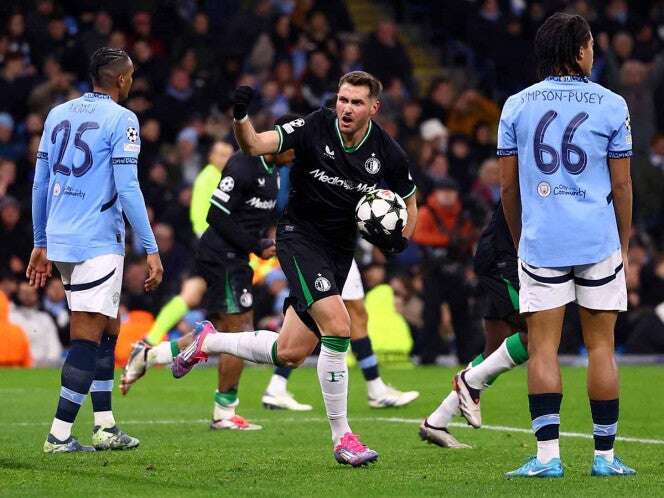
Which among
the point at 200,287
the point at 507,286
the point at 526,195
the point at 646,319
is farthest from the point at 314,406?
the point at 646,319

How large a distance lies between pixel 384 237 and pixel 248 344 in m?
1.11

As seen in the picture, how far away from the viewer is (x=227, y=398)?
11055 millimetres

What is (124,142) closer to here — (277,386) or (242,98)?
(242,98)

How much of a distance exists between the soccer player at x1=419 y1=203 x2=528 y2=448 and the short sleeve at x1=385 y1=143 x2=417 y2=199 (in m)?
0.84

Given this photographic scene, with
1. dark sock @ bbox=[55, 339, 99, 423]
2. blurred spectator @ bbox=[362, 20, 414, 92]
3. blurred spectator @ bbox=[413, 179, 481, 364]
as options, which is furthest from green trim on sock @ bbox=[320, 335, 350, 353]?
blurred spectator @ bbox=[362, 20, 414, 92]

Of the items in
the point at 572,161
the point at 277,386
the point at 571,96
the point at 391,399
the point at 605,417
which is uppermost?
the point at 571,96

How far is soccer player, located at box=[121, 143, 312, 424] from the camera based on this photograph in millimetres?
11117

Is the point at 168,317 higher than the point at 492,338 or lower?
lower

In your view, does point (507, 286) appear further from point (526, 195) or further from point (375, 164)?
point (526, 195)

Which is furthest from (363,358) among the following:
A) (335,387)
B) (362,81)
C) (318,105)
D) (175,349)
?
(318,105)

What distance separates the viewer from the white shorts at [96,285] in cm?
902

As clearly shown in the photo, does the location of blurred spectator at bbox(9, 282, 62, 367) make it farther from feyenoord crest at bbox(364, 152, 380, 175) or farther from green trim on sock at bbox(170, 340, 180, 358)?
feyenoord crest at bbox(364, 152, 380, 175)

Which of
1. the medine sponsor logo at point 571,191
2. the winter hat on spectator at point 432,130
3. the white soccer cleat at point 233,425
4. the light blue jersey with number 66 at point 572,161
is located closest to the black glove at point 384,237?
the light blue jersey with number 66 at point 572,161

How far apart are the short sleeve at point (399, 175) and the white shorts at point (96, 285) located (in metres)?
1.74
